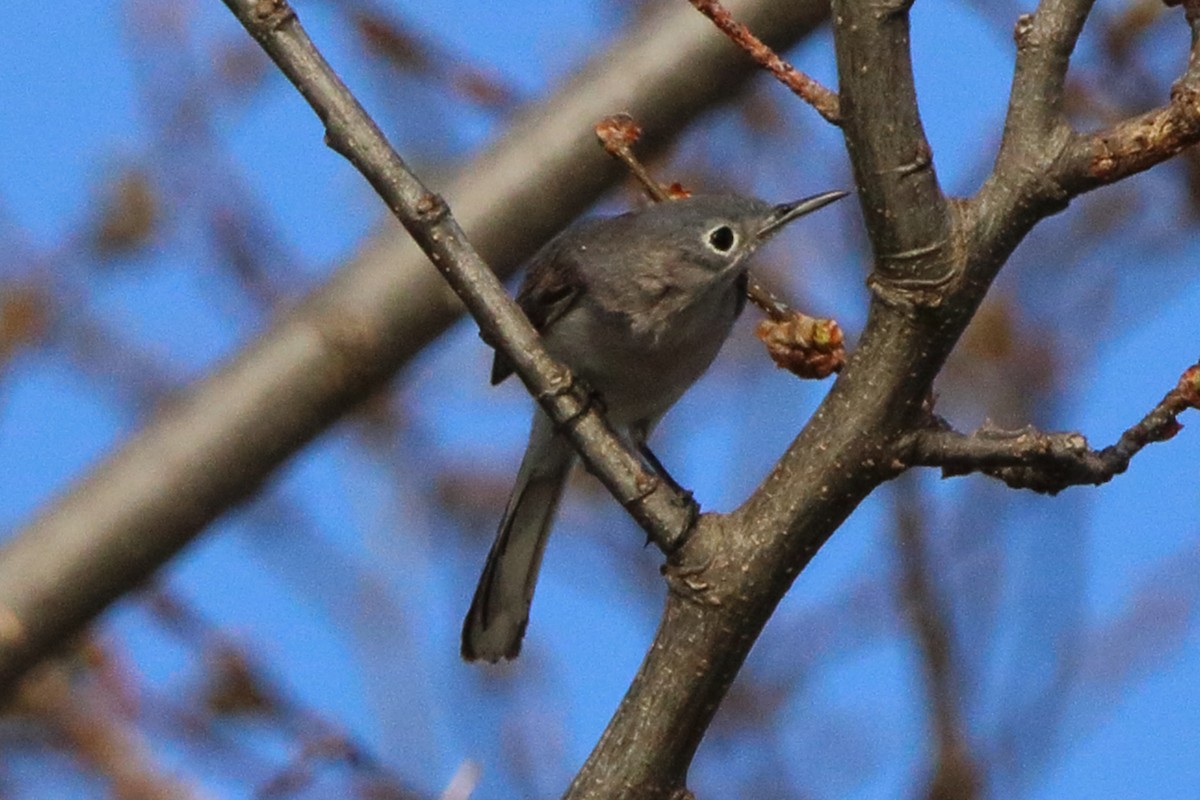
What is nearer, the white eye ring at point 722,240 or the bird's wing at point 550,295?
the white eye ring at point 722,240

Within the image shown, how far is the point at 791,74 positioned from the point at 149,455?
58.1 inches

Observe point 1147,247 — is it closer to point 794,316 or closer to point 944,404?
point 944,404

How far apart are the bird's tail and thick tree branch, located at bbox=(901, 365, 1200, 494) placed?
1.83 m

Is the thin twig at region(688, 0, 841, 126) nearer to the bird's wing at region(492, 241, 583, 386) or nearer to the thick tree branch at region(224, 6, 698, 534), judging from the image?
the thick tree branch at region(224, 6, 698, 534)

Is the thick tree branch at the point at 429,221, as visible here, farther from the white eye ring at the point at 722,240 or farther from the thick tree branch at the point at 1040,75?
the white eye ring at the point at 722,240

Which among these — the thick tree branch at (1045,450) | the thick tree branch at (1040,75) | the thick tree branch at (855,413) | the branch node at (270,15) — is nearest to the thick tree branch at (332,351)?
the branch node at (270,15)

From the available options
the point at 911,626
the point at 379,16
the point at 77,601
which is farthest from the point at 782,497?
the point at 379,16

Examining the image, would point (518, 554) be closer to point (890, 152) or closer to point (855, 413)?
point (855, 413)

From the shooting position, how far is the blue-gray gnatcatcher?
3986 mm

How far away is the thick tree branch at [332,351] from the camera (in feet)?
9.53

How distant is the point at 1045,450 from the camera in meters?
2.03

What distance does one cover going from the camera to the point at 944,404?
4969 millimetres

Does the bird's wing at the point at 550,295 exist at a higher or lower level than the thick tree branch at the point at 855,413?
higher

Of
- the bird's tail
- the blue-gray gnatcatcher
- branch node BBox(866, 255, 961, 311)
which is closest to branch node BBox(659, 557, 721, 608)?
branch node BBox(866, 255, 961, 311)
